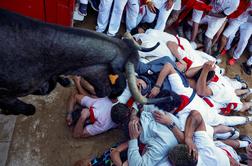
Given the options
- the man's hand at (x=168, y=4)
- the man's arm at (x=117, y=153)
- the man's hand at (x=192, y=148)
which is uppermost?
the man's hand at (x=168, y=4)

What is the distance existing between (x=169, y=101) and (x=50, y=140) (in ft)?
5.01

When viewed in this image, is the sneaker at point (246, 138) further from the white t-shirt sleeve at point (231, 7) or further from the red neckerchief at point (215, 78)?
the white t-shirt sleeve at point (231, 7)

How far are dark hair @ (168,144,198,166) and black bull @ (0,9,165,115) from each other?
1.17 m

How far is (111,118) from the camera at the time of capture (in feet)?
15.1

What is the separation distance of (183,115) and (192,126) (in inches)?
10.8

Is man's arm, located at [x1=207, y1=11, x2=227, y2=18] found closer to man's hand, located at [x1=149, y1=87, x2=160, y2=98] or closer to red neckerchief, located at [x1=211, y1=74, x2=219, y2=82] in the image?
red neckerchief, located at [x1=211, y1=74, x2=219, y2=82]

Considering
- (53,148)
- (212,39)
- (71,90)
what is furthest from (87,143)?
(212,39)

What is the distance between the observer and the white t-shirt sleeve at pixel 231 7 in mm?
6183

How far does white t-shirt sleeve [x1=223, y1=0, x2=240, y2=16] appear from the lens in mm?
6183

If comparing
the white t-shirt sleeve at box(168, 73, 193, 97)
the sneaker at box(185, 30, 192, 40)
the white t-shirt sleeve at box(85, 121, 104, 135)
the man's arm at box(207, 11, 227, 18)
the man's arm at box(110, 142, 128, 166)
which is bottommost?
the white t-shirt sleeve at box(85, 121, 104, 135)

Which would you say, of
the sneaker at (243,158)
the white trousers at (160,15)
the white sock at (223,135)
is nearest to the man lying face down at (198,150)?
the sneaker at (243,158)

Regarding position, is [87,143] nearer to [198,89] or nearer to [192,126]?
[192,126]

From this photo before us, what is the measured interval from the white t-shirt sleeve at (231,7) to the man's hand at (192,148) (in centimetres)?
290

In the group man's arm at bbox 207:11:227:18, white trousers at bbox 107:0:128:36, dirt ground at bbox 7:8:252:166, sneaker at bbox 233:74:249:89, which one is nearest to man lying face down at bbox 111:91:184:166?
dirt ground at bbox 7:8:252:166
